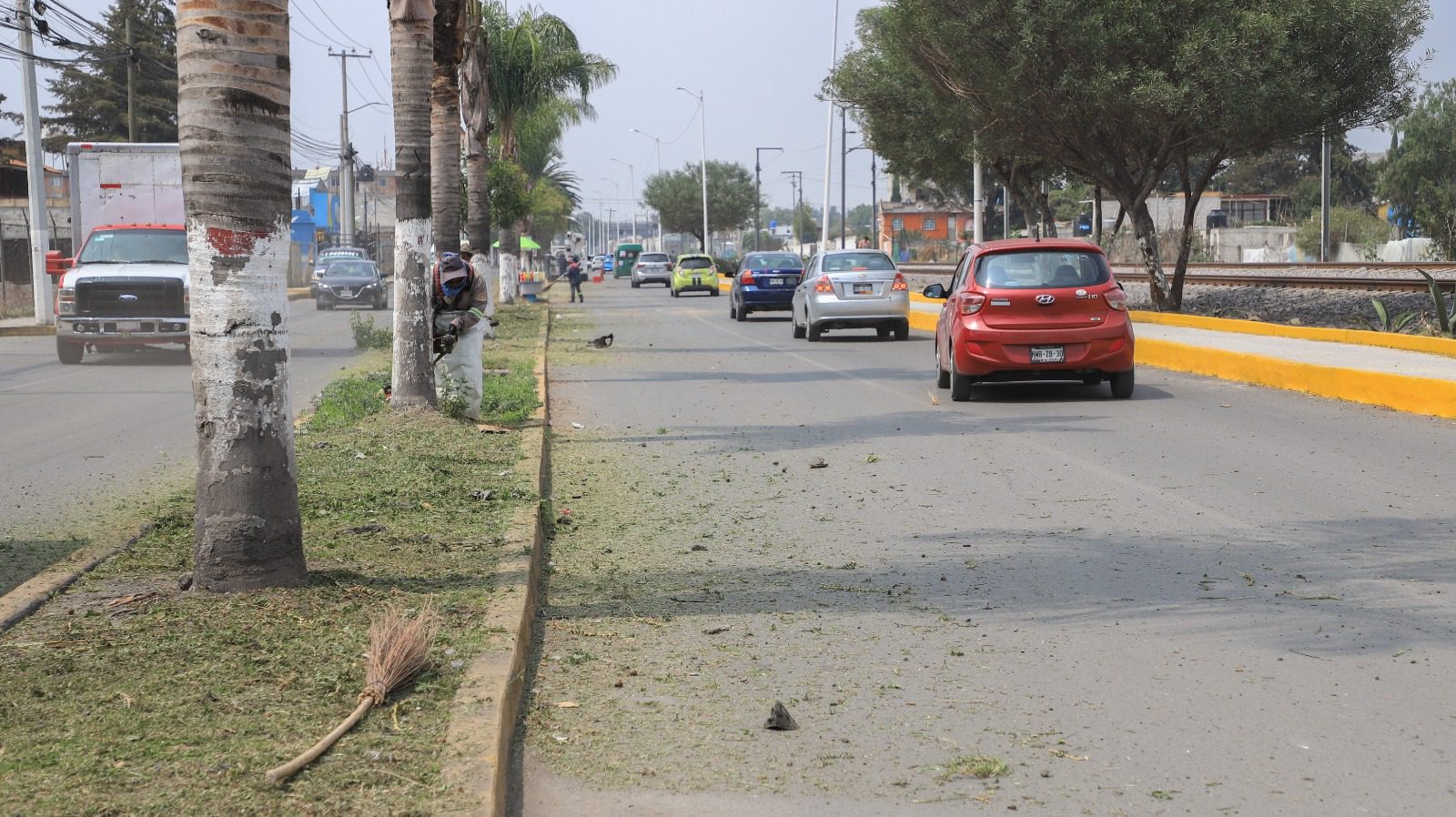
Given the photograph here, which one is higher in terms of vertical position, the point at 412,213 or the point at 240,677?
the point at 412,213

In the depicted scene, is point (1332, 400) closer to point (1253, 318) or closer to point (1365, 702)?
point (1365, 702)

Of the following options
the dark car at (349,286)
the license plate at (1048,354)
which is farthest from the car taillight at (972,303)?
the dark car at (349,286)

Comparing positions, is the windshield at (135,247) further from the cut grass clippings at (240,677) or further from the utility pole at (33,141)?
the cut grass clippings at (240,677)

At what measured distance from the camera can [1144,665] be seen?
553cm

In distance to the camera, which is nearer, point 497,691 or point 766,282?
point 497,691

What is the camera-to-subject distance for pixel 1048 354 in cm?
1470

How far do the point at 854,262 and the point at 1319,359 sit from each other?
1001cm

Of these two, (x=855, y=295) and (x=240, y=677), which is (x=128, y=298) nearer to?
(x=855, y=295)

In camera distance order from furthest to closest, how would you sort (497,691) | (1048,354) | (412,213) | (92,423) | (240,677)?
(1048,354) < (92,423) < (412,213) < (240,677) < (497,691)

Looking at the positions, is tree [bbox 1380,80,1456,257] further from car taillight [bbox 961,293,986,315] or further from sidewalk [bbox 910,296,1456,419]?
car taillight [bbox 961,293,986,315]

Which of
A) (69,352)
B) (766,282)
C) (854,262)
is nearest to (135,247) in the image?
(69,352)

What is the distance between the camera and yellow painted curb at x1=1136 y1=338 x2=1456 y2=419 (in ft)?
43.4

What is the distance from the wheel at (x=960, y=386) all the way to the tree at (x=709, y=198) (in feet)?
347

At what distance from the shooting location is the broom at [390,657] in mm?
4602
